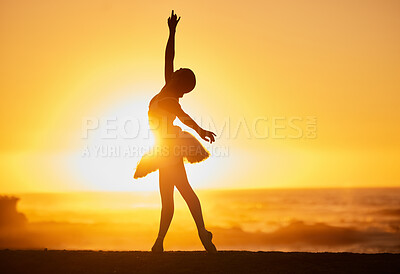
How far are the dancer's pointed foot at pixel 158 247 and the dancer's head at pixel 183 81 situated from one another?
2.43 m

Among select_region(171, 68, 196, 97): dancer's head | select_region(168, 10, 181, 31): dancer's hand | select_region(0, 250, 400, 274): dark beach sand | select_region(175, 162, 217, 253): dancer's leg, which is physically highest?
select_region(168, 10, 181, 31): dancer's hand

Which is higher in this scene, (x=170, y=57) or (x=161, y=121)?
(x=170, y=57)

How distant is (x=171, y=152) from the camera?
9.20m

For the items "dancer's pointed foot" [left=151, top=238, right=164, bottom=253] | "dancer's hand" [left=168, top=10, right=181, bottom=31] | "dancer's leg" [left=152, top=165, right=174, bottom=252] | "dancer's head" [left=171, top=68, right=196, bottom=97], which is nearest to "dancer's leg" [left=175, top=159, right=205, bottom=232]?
"dancer's leg" [left=152, top=165, right=174, bottom=252]

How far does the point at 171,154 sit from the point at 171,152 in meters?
0.03

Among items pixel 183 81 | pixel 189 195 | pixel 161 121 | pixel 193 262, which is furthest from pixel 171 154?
pixel 193 262

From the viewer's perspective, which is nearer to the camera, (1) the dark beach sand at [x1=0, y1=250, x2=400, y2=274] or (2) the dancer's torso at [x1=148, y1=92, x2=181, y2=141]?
(1) the dark beach sand at [x1=0, y1=250, x2=400, y2=274]

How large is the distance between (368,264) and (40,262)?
488cm

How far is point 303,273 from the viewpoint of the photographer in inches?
303

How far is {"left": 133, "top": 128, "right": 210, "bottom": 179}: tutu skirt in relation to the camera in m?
9.20

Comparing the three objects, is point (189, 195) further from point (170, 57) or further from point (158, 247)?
point (170, 57)

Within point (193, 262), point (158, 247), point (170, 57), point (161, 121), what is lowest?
point (193, 262)

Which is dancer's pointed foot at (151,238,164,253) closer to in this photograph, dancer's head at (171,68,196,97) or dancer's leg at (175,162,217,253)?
dancer's leg at (175,162,217,253)

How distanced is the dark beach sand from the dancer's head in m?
2.66
